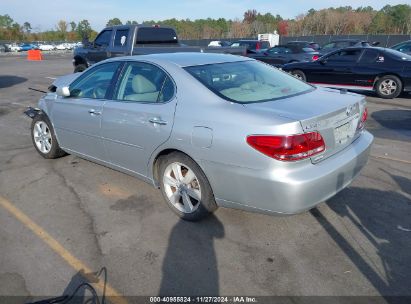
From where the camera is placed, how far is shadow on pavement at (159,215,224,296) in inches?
109

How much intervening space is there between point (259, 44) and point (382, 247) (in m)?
18.1

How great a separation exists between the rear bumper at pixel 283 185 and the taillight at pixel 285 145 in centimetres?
11

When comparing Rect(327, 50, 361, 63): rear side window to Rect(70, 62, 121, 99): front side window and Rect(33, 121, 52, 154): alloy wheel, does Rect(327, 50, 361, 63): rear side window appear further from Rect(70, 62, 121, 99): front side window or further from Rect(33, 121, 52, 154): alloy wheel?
Rect(33, 121, 52, 154): alloy wheel

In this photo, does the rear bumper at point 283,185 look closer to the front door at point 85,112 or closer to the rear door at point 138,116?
the rear door at point 138,116

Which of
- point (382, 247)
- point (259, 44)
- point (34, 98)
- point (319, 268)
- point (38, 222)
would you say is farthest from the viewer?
point (259, 44)

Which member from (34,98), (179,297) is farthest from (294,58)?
(179,297)

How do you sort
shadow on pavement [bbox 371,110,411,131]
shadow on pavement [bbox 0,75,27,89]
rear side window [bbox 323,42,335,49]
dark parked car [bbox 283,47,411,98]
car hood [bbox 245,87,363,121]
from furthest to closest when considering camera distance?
1. rear side window [bbox 323,42,335,49]
2. shadow on pavement [bbox 0,75,27,89]
3. dark parked car [bbox 283,47,411,98]
4. shadow on pavement [bbox 371,110,411,131]
5. car hood [bbox 245,87,363,121]

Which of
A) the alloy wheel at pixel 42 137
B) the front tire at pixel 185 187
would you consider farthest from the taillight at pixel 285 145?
the alloy wheel at pixel 42 137

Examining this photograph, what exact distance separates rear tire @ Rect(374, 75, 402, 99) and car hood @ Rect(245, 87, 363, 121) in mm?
7776

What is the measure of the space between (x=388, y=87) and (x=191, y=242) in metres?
9.35

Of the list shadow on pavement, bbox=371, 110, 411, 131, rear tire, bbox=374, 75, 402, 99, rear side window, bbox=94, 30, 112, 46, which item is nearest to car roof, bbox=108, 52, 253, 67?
shadow on pavement, bbox=371, 110, 411, 131

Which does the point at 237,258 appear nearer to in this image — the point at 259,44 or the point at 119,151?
the point at 119,151

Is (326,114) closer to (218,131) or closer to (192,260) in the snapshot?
(218,131)

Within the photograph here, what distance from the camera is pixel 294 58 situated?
15.3 metres
